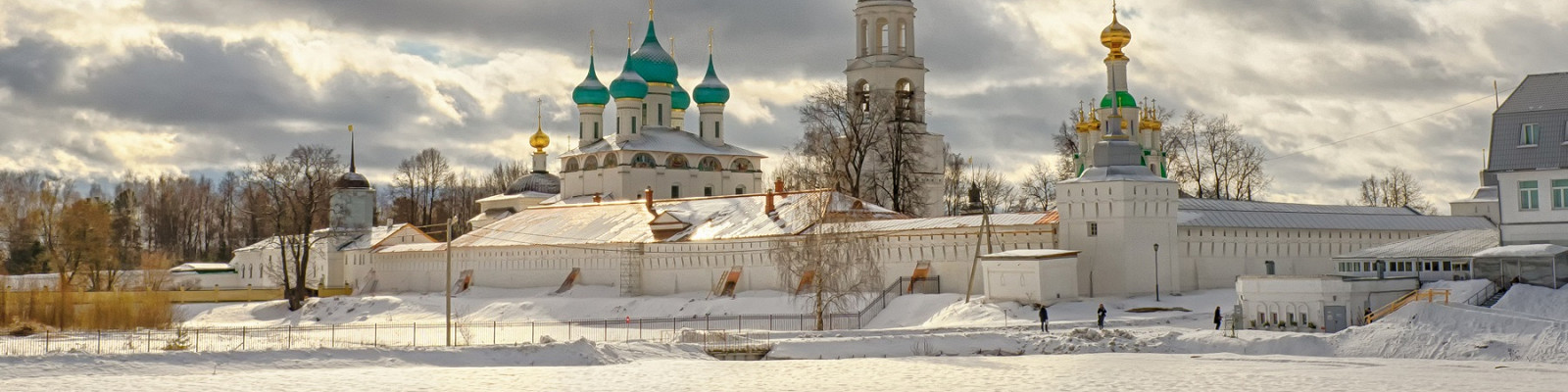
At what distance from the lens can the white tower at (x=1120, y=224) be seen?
4562 centimetres

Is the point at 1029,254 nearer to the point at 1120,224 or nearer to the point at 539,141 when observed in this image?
the point at 1120,224

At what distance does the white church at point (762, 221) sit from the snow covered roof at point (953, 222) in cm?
8

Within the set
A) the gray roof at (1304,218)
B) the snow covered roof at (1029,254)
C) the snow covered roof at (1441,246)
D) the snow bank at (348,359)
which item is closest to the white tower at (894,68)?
the gray roof at (1304,218)

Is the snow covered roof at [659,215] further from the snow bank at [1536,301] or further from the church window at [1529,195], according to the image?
the snow bank at [1536,301]

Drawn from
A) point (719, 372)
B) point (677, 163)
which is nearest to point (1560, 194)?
point (719, 372)

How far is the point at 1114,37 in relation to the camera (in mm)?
56594

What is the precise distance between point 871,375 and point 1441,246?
639 inches

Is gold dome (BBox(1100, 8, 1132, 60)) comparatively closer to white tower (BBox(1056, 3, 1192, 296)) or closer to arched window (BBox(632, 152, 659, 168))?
white tower (BBox(1056, 3, 1192, 296))

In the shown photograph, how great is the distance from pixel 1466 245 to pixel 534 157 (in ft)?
160

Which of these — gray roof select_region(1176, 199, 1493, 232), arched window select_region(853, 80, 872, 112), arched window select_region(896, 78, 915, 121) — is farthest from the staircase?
arched window select_region(853, 80, 872, 112)

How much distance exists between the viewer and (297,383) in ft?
99.9

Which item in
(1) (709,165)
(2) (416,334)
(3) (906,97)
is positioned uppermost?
(3) (906,97)

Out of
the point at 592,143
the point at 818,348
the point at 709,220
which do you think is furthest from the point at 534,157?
the point at 818,348

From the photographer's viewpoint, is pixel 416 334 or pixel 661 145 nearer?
pixel 416 334
